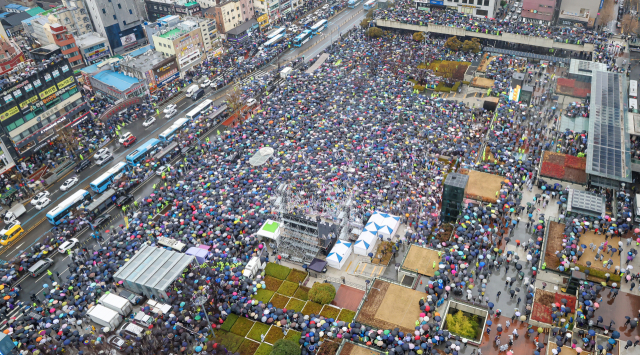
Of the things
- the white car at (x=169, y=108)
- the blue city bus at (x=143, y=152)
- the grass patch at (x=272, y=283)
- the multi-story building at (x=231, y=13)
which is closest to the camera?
the grass patch at (x=272, y=283)

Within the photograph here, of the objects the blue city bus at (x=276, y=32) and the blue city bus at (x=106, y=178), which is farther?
the blue city bus at (x=276, y=32)

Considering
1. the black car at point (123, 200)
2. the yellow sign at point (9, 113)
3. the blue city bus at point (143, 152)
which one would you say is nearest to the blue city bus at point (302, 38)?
the blue city bus at point (143, 152)

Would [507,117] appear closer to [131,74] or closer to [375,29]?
[375,29]

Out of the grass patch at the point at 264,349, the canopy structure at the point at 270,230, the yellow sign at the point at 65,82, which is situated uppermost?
the yellow sign at the point at 65,82

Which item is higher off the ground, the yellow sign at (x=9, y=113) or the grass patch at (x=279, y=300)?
the yellow sign at (x=9, y=113)

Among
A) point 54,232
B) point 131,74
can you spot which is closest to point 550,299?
point 54,232

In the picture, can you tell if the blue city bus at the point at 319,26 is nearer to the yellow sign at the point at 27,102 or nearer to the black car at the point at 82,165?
the black car at the point at 82,165

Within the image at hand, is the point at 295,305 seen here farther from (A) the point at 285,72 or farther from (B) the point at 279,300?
(A) the point at 285,72
